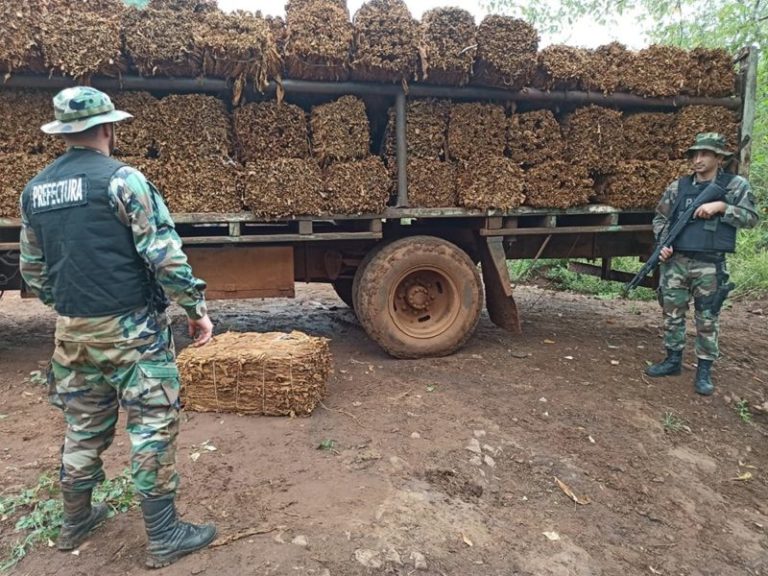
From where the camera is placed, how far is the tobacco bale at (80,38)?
3906mm

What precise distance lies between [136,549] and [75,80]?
135 inches

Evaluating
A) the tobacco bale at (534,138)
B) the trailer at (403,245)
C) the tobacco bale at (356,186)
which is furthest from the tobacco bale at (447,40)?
the tobacco bale at (356,186)

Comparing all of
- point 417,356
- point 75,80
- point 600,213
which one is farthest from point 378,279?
point 75,80

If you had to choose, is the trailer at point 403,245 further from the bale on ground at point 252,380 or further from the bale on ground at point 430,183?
the bale on ground at point 252,380

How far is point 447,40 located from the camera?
4.56 meters

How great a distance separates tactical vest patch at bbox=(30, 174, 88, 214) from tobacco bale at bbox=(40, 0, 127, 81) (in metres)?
2.28

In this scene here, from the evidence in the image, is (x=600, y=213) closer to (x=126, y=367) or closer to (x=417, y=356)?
(x=417, y=356)

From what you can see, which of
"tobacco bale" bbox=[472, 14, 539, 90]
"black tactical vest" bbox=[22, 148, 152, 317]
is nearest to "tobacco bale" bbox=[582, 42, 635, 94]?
"tobacco bale" bbox=[472, 14, 539, 90]

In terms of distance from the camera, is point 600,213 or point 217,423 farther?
point 600,213

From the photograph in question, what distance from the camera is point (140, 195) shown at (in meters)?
2.19

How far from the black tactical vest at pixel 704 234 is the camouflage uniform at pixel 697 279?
79 millimetres

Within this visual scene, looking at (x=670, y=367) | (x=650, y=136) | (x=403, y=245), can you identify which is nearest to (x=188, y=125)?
(x=403, y=245)

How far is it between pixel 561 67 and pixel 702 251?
2.04 meters

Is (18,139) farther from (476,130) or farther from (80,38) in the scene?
(476,130)
